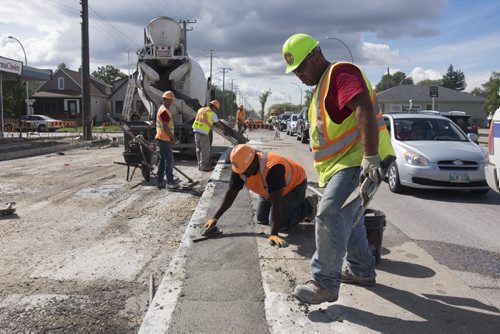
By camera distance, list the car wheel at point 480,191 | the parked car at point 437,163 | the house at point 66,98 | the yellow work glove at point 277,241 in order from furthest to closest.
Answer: the house at point 66,98 → the car wheel at point 480,191 → the parked car at point 437,163 → the yellow work glove at point 277,241

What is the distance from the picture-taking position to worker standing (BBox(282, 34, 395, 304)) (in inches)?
125

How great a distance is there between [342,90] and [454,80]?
131 meters

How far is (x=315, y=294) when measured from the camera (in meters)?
3.38

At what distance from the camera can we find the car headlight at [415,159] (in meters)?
8.58

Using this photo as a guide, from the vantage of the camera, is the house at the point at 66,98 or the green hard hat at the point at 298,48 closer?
the green hard hat at the point at 298,48

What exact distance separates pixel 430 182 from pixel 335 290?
5.85 metres

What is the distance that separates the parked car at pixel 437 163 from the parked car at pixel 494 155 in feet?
7.32

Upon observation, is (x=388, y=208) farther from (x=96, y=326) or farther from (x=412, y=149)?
(x=96, y=326)

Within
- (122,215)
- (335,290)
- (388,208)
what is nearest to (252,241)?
(335,290)

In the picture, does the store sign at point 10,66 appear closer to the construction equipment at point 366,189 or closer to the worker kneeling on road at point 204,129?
the worker kneeling on road at point 204,129

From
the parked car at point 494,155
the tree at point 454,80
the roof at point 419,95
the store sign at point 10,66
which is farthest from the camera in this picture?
the tree at point 454,80

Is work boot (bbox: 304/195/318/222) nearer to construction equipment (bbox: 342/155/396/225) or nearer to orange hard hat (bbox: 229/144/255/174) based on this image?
orange hard hat (bbox: 229/144/255/174)

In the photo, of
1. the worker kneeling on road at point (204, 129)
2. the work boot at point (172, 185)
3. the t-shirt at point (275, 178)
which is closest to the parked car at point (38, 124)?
the worker kneeling on road at point (204, 129)

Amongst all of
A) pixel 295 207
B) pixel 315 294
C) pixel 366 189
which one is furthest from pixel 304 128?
pixel 366 189
